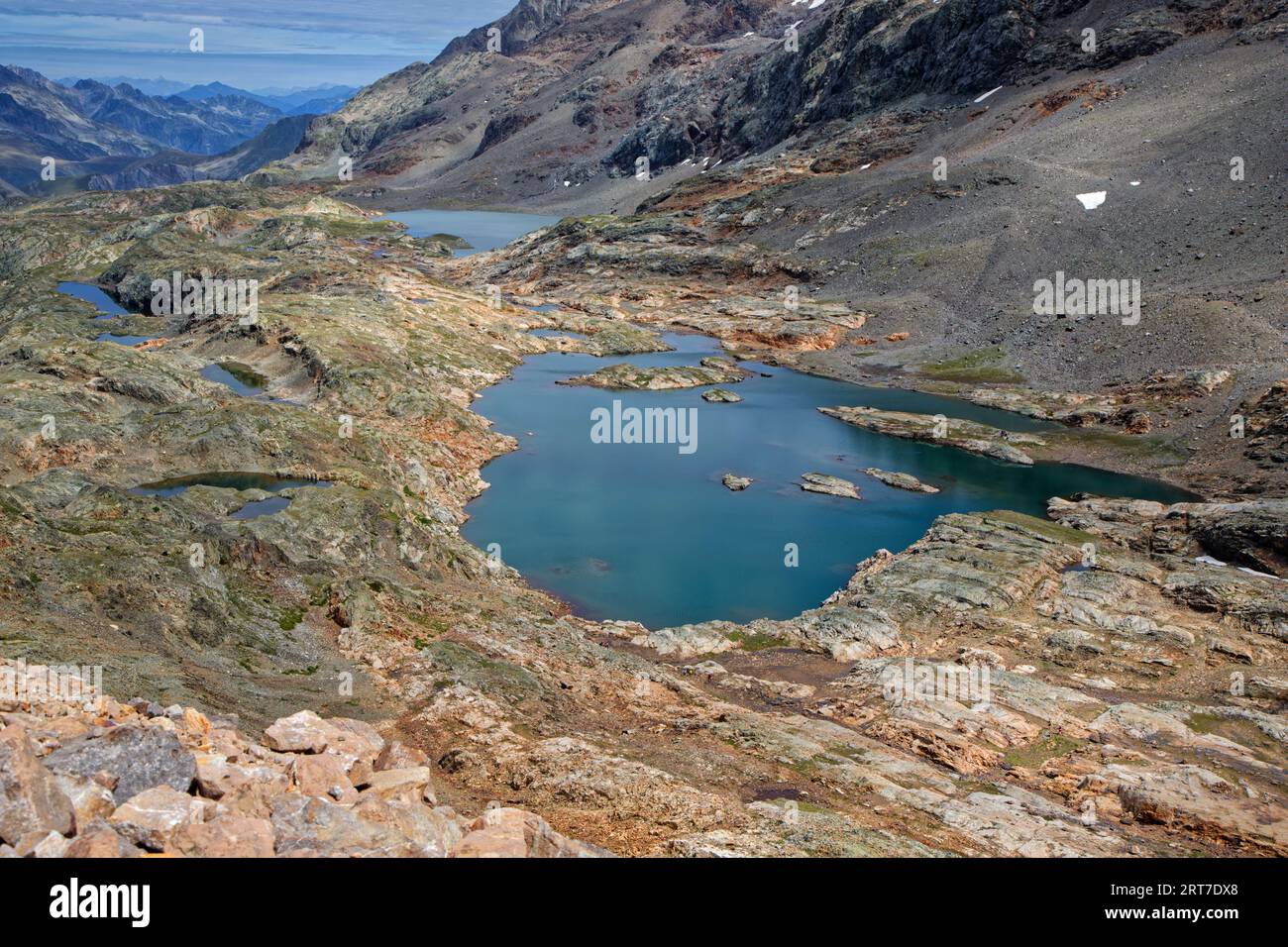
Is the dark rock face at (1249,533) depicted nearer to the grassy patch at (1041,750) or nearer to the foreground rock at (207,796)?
the grassy patch at (1041,750)

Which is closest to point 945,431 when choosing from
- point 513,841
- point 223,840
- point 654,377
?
point 654,377

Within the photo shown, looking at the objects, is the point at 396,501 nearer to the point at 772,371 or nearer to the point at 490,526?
the point at 490,526

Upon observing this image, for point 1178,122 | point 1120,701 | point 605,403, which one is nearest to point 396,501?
point 1120,701

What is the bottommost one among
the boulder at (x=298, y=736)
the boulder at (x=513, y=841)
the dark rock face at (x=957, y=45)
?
the boulder at (x=513, y=841)

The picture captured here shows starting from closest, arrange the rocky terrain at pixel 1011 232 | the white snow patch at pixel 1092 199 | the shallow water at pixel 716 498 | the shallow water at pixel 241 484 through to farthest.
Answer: the shallow water at pixel 241 484
the shallow water at pixel 716 498
the rocky terrain at pixel 1011 232
the white snow patch at pixel 1092 199

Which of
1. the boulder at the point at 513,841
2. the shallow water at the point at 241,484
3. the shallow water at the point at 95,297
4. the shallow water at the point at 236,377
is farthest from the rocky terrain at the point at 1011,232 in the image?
the boulder at the point at 513,841

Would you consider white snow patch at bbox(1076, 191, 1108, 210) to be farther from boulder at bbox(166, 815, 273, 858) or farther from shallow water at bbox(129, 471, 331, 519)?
boulder at bbox(166, 815, 273, 858)

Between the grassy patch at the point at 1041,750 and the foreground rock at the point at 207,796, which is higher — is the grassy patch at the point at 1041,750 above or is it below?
below

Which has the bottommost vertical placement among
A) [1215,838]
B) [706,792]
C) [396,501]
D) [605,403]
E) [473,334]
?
[1215,838]
